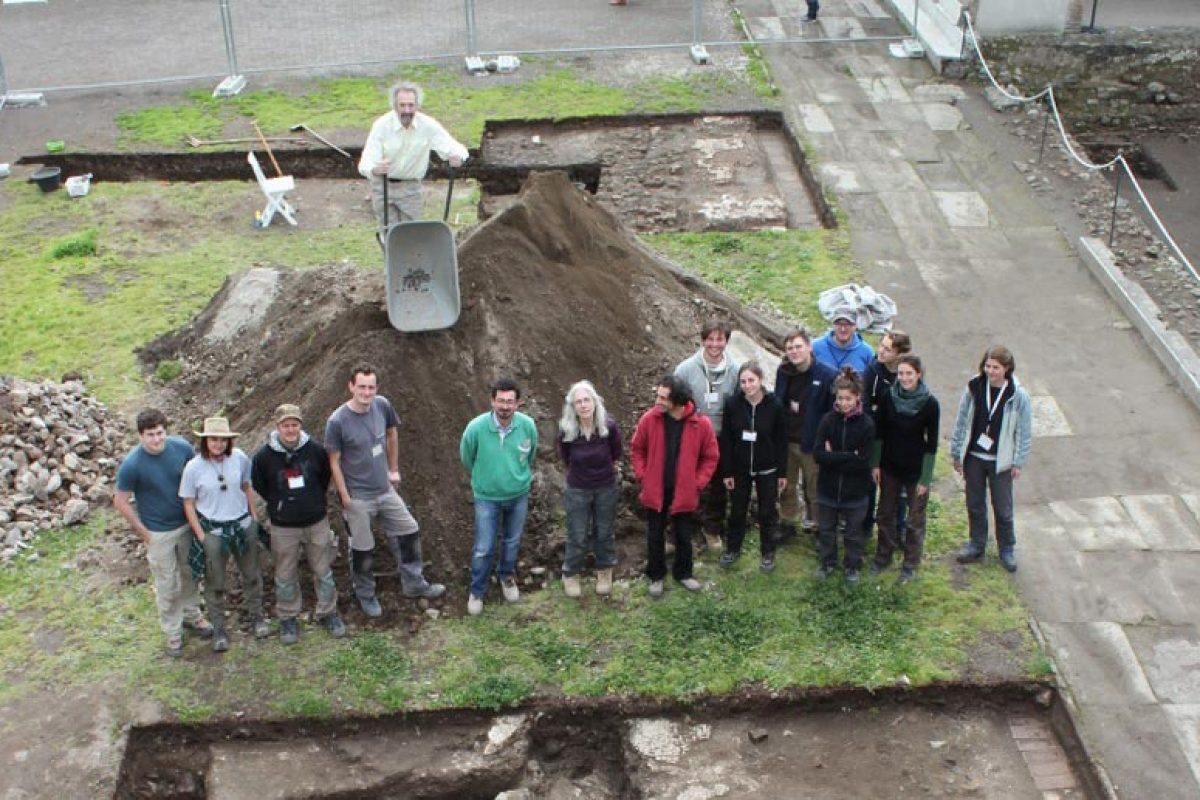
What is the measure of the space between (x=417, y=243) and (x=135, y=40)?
46.6ft

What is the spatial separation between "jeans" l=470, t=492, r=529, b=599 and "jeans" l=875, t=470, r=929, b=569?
231 centimetres

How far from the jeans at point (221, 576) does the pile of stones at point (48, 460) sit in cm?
181

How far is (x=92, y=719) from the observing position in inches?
317

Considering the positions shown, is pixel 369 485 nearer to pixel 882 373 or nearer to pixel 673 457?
pixel 673 457

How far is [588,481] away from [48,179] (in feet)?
34.3

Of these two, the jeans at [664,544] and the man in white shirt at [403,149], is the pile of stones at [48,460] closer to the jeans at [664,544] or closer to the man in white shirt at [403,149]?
the man in white shirt at [403,149]

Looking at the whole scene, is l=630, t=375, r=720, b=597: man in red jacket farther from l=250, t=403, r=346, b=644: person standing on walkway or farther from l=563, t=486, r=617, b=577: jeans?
l=250, t=403, r=346, b=644: person standing on walkway

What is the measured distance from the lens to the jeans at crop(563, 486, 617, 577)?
28.6 feet

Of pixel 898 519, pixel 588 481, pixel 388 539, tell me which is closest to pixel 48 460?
pixel 388 539

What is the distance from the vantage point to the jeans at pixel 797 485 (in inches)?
364

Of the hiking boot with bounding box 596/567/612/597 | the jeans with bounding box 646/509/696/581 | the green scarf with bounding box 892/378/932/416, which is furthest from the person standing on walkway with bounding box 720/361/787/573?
the hiking boot with bounding box 596/567/612/597

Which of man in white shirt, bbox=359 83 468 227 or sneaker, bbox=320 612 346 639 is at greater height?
man in white shirt, bbox=359 83 468 227

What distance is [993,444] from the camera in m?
8.92

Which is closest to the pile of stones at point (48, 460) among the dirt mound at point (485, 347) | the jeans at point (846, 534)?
the dirt mound at point (485, 347)
